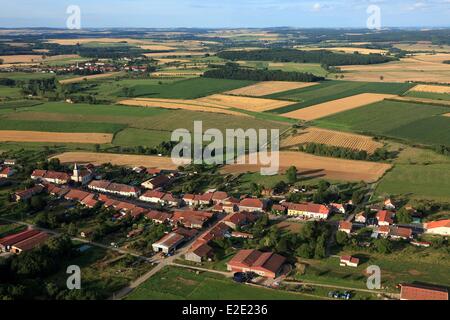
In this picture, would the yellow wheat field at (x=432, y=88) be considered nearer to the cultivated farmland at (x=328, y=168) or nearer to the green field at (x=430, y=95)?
the green field at (x=430, y=95)

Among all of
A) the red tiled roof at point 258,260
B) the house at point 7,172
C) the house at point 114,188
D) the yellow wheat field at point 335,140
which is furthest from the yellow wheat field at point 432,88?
the house at point 7,172

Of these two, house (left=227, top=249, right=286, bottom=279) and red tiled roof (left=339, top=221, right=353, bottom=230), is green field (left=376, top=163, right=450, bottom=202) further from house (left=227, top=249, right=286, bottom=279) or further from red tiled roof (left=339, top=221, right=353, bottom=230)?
house (left=227, top=249, right=286, bottom=279)

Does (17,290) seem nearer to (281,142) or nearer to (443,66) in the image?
(281,142)

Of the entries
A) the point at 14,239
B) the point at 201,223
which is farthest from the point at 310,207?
the point at 14,239

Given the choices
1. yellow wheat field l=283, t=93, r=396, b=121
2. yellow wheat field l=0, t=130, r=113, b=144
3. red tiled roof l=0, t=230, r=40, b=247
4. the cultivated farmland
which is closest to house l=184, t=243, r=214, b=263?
red tiled roof l=0, t=230, r=40, b=247

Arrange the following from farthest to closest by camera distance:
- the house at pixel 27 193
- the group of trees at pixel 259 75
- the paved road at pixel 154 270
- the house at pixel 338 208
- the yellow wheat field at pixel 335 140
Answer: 1. the group of trees at pixel 259 75
2. the yellow wheat field at pixel 335 140
3. the house at pixel 27 193
4. the house at pixel 338 208
5. the paved road at pixel 154 270

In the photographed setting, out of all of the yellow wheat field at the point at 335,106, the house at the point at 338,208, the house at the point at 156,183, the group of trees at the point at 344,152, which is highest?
the yellow wheat field at the point at 335,106

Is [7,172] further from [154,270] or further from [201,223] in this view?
[154,270]
